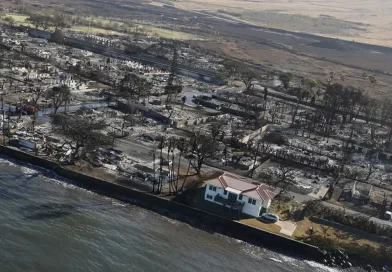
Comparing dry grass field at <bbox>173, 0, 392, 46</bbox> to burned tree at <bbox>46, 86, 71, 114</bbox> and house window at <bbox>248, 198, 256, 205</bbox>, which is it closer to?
burned tree at <bbox>46, 86, 71, 114</bbox>

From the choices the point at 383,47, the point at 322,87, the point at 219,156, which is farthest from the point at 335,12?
the point at 219,156

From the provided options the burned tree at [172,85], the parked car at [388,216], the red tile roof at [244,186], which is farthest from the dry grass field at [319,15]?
the red tile roof at [244,186]

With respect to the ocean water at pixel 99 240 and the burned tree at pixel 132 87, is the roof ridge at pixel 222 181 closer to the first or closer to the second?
the ocean water at pixel 99 240

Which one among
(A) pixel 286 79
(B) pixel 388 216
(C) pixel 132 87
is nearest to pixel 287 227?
(B) pixel 388 216

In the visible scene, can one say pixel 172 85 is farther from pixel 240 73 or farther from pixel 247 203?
pixel 247 203

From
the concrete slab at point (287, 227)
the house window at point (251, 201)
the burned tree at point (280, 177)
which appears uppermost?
the house window at point (251, 201)

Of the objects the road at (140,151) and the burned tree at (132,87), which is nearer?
the road at (140,151)

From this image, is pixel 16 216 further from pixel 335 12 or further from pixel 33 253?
pixel 335 12

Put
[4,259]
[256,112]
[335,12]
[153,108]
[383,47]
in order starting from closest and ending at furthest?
[4,259] < [153,108] < [256,112] < [383,47] < [335,12]
